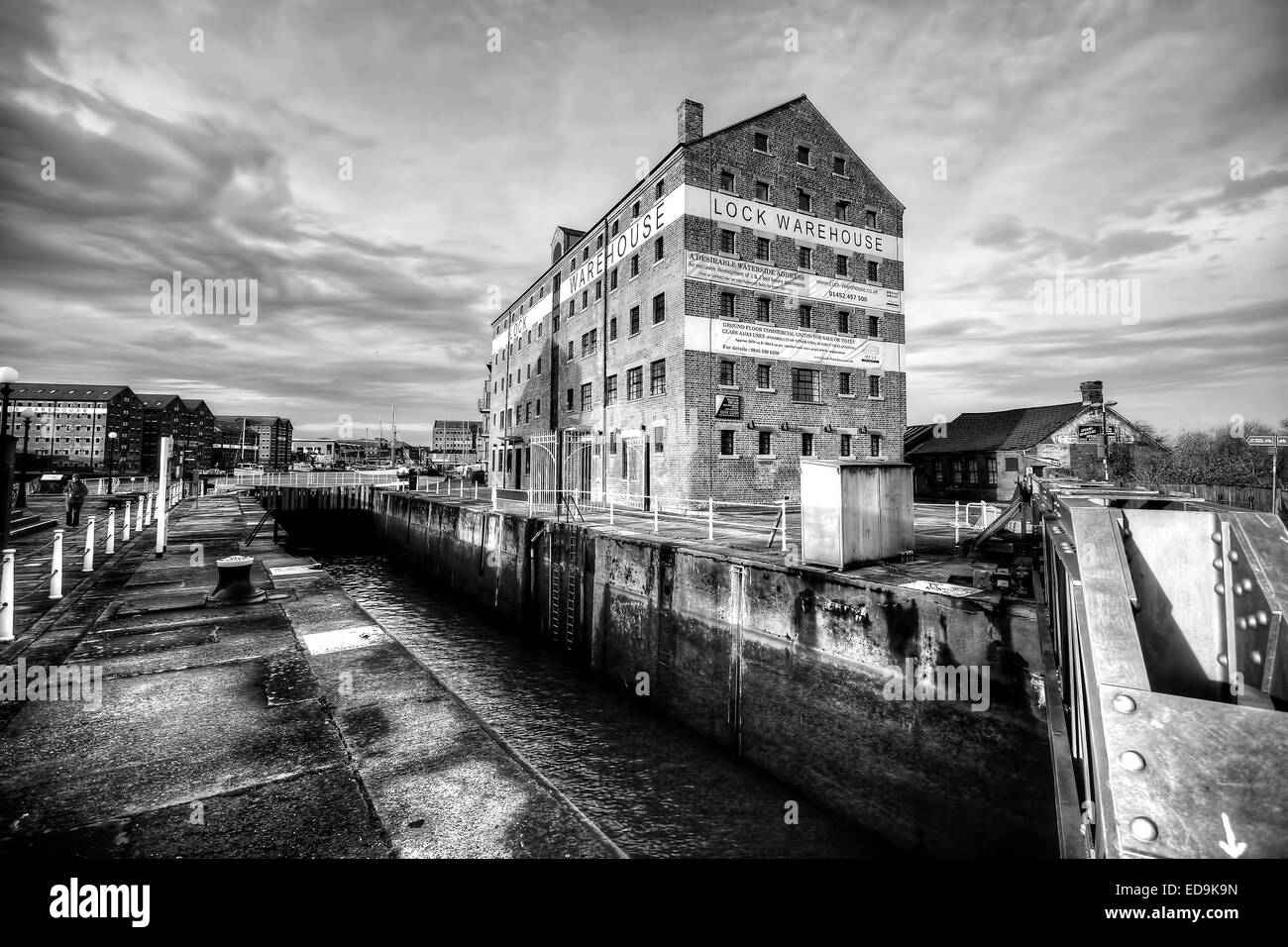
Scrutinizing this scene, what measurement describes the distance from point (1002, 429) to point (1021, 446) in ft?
10.2

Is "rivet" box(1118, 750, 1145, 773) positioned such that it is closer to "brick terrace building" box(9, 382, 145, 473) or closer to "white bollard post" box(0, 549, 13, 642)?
"white bollard post" box(0, 549, 13, 642)

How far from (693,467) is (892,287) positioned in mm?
14364

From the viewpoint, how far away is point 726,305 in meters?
22.4

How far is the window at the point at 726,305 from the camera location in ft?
73.1

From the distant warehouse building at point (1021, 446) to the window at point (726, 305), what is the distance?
2146cm

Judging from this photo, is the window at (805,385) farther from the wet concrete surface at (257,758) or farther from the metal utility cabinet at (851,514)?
the wet concrete surface at (257,758)

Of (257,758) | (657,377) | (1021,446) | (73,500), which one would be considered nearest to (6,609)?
(257,758)

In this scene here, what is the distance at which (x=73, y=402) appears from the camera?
121938 millimetres

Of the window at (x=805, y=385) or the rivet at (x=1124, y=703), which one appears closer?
the rivet at (x=1124, y=703)

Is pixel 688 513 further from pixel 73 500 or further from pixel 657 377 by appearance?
pixel 73 500

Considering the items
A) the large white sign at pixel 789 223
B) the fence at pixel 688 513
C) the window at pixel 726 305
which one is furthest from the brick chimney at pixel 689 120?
the fence at pixel 688 513

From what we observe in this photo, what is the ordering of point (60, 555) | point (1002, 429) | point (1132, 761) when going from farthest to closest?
point (1002, 429), point (60, 555), point (1132, 761)
